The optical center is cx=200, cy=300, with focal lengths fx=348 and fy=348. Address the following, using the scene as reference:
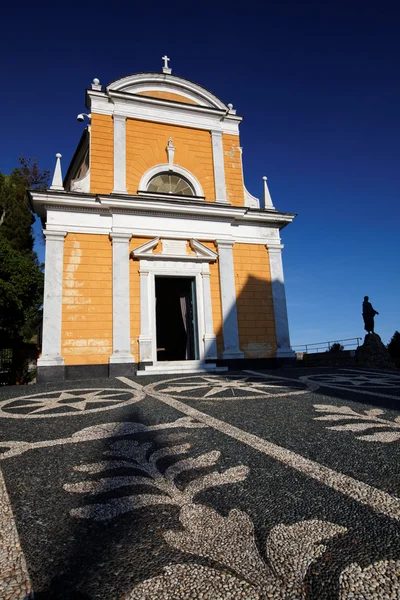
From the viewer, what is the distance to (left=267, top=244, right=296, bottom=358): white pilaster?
35.8ft

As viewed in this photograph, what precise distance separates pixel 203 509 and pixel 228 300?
30.4ft

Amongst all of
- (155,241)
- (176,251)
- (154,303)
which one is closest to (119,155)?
(155,241)

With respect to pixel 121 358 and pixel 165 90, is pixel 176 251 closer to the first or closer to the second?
pixel 121 358

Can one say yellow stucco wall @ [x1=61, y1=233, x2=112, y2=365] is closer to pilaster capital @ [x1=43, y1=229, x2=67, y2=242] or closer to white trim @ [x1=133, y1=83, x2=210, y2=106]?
pilaster capital @ [x1=43, y1=229, x2=67, y2=242]

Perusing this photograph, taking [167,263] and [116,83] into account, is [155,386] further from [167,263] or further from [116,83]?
[116,83]

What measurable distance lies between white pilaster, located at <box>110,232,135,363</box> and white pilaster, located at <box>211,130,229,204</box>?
3.53 metres

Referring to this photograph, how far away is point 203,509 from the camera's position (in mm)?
1523

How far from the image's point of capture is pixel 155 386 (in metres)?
6.42

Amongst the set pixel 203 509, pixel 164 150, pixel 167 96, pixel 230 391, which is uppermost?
pixel 167 96

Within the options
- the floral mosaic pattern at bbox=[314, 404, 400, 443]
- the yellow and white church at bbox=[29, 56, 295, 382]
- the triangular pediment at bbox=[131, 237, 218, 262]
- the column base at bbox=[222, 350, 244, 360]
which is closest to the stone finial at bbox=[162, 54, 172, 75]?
the yellow and white church at bbox=[29, 56, 295, 382]

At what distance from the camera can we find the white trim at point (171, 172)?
11078 mm

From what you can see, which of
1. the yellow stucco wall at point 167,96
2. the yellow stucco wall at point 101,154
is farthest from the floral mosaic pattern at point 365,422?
the yellow stucco wall at point 167,96

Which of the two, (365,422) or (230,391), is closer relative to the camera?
(365,422)

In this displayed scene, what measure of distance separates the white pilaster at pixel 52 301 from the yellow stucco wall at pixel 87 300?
0.13 m
